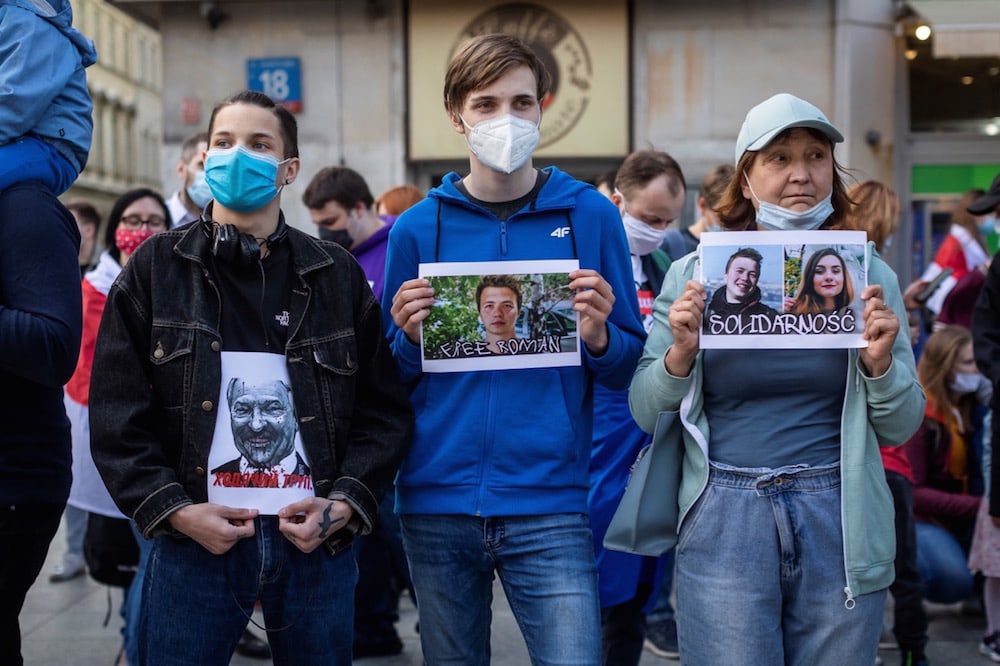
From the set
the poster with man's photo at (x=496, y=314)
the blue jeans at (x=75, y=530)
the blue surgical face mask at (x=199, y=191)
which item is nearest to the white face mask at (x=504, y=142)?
the poster with man's photo at (x=496, y=314)

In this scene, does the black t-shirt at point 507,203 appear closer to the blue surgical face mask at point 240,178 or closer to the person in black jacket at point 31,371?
the blue surgical face mask at point 240,178

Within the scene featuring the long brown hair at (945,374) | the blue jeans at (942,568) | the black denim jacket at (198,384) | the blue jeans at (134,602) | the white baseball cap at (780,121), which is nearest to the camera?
the black denim jacket at (198,384)

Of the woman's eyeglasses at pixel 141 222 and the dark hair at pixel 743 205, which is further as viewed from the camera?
the woman's eyeglasses at pixel 141 222

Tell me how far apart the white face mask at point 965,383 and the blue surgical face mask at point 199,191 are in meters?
3.80

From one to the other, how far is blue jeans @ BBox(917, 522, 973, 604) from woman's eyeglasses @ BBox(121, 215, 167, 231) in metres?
3.93

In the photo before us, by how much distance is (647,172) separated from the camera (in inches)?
191

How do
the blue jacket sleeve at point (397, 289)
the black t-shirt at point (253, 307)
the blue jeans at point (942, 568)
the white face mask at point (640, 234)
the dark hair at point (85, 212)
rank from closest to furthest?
the black t-shirt at point (253, 307), the blue jacket sleeve at point (397, 289), the white face mask at point (640, 234), the blue jeans at point (942, 568), the dark hair at point (85, 212)

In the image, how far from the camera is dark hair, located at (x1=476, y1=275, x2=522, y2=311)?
119 inches

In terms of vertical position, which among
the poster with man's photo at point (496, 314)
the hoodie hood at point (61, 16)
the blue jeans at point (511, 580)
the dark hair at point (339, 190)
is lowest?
the blue jeans at point (511, 580)

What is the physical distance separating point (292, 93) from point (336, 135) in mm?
612

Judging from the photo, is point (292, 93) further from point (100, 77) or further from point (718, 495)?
point (100, 77)

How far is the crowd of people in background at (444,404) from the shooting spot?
9.35ft

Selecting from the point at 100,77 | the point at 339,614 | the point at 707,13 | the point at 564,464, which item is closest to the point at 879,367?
the point at 564,464

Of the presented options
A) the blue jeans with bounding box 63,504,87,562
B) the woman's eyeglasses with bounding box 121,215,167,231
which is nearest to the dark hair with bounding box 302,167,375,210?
the woman's eyeglasses with bounding box 121,215,167,231
